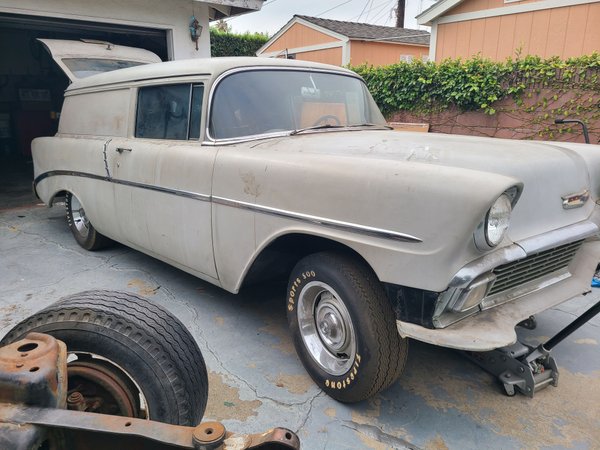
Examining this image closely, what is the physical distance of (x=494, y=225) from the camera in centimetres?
201

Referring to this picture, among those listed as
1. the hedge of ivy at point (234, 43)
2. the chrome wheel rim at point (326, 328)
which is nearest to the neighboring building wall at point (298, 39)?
the hedge of ivy at point (234, 43)

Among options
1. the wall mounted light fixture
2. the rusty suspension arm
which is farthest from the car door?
the wall mounted light fixture

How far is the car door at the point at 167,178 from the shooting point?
10.3ft

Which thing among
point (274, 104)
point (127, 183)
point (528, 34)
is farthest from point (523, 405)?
point (528, 34)

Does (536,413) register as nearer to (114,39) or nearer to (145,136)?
(145,136)

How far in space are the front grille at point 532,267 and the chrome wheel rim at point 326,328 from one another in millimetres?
735

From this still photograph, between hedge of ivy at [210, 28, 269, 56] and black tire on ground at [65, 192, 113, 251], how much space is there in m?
11.2

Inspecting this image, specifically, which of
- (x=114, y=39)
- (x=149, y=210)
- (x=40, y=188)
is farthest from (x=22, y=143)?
(x=149, y=210)

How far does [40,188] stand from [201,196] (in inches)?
129

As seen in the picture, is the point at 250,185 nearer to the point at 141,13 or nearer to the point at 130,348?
the point at 130,348

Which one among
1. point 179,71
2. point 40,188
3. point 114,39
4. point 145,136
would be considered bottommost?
point 40,188

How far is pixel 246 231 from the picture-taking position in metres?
2.81

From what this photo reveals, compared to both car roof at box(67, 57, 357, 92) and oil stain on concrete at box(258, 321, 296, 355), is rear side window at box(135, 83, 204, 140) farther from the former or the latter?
oil stain on concrete at box(258, 321, 296, 355)

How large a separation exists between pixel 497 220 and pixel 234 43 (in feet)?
53.3
